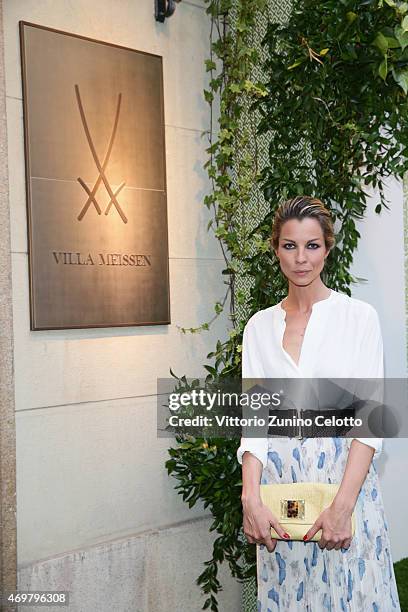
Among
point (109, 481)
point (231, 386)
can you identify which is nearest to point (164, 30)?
point (231, 386)

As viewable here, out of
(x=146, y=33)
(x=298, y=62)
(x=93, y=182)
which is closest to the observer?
(x=298, y=62)

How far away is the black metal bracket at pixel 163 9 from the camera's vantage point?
301 centimetres

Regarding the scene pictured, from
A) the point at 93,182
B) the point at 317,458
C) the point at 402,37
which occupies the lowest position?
the point at 317,458

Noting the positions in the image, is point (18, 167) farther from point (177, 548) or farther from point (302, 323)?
A: point (177, 548)

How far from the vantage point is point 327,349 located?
1995 millimetres

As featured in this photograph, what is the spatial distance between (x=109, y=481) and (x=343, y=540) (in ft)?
4.02

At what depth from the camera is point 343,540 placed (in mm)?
1904

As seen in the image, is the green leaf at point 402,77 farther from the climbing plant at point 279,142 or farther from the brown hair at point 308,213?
the brown hair at point 308,213

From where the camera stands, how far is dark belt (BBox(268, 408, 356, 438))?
6.71ft

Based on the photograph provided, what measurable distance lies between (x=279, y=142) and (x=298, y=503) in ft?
4.88

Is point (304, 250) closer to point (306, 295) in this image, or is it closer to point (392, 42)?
point (306, 295)

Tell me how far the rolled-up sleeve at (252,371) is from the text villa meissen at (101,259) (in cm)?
85

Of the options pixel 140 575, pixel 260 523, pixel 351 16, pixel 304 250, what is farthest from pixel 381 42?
pixel 140 575

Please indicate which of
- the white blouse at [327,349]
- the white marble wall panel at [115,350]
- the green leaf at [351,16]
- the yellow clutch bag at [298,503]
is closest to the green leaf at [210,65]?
the white marble wall panel at [115,350]
